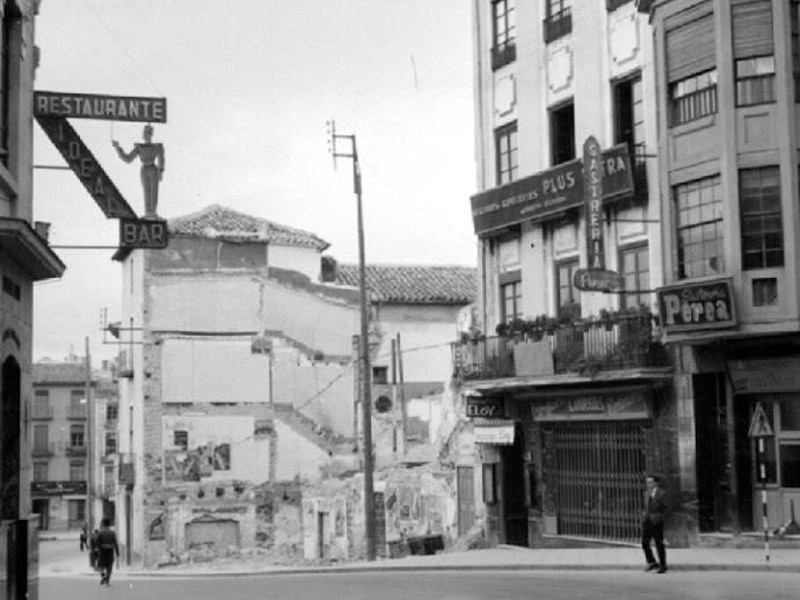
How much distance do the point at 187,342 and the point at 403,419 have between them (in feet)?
27.7

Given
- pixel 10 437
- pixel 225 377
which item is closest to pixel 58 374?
pixel 225 377

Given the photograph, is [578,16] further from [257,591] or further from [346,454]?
[346,454]

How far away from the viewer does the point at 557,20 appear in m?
30.8

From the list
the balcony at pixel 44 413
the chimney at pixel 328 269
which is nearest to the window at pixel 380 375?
the chimney at pixel 328 269

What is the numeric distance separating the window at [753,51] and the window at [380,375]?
3090 centimetres

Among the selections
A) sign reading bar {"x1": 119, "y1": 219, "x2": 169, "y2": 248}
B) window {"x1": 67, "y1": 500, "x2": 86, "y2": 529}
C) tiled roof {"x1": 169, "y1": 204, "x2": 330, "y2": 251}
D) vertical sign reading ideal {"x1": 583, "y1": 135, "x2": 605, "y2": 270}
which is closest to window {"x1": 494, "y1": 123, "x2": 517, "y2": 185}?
vertical sign reading ideal {"x1": 583, "y1": 135, "x2": 605, "y2": 270}

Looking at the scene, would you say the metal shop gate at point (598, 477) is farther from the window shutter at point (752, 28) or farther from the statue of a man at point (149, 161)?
the statue of a man at point (149, 161)

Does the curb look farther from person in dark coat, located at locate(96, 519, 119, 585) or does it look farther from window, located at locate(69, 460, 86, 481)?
window, located at locate(69, 460, 86, 481)

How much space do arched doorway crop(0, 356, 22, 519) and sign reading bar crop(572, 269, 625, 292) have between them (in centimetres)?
1163

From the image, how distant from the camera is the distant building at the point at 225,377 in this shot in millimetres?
50000

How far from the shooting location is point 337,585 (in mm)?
23109

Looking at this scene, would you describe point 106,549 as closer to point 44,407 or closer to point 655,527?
point 655,527

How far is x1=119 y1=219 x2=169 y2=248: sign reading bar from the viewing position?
64.0 ft

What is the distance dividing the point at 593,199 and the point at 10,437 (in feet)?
43.3
